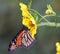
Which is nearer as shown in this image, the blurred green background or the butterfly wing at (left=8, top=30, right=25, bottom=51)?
the butterfly wing at (left=8, top=30, right=25, bottom=51)

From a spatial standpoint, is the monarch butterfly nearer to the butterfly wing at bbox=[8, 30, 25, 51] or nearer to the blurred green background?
the butterfly wing at bbox=[8, 30, 25, 51]

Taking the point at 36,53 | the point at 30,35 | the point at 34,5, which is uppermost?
the point at 34,5

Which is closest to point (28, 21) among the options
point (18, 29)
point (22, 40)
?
point (22, 40)

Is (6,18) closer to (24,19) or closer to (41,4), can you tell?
(41,4)

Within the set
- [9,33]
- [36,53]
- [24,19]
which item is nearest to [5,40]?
[9,33]

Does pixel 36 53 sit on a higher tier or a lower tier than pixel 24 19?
lower

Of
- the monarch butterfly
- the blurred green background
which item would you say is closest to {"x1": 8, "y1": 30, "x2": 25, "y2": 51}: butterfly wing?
the monarch butterfly
